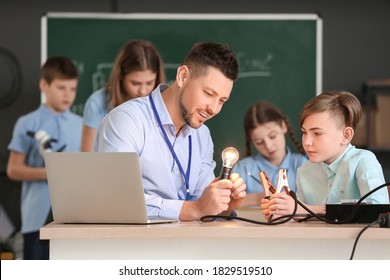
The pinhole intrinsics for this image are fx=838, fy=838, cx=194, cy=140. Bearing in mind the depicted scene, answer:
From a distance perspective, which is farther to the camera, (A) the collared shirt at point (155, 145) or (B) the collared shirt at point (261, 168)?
(B) the collared shirt at point (261, 168)

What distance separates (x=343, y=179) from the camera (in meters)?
2.67

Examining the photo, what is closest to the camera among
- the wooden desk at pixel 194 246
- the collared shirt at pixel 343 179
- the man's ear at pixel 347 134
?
the wooden desk at pixel 194 246

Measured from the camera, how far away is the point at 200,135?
3.01 metres

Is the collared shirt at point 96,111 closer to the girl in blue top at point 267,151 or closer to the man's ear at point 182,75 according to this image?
the girl in blue top at point 267,151

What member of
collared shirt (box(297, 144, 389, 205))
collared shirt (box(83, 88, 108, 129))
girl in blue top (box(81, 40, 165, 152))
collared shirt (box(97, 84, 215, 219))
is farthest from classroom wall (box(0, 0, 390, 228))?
collared shirt (box(297, 144, 389, 205))

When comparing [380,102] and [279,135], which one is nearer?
[279,135]

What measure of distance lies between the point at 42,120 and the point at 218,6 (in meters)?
1.45

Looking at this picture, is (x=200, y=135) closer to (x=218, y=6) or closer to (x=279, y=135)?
(x=279, y=135)

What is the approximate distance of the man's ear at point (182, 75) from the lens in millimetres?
2865

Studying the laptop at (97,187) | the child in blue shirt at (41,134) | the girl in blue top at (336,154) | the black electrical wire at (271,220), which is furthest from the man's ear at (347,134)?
the child in blue shirt at (41,134)

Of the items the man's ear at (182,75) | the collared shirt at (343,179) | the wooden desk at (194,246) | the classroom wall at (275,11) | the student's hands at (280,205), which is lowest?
the wooden desk at (194,246)

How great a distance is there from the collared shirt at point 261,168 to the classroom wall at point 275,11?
1329 mm

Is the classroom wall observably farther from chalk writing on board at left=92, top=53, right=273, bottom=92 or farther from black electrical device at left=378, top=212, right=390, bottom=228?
black electrical device at left=378, top=212, right=390, bottom=228
